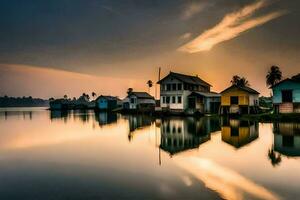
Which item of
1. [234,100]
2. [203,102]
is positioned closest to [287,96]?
[234,100]

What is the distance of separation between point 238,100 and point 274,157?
138ft

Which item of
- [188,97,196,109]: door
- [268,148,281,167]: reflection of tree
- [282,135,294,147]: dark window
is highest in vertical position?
[188,97,196,109]: door

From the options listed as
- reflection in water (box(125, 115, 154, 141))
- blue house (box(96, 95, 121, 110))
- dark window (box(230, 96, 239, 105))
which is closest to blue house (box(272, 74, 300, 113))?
dark window (box(230, 96, 239, 105))

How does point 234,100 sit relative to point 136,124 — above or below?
above

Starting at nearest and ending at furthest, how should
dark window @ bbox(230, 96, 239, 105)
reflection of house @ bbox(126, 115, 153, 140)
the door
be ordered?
reflection of house @ bbox(126, 115, 153, 140) → dark window @ bbox(230, 96, 239, 105) → the door

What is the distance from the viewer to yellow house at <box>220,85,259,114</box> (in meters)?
57.3

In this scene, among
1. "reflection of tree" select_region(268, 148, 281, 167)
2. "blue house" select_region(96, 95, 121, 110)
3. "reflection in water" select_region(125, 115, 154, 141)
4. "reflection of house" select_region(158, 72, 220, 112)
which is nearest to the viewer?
Answer: "reflection of tree" select_region(268, 148, 281, 167)

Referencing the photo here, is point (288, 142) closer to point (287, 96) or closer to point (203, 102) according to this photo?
point (287, 96)

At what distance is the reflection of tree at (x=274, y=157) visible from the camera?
624 inches

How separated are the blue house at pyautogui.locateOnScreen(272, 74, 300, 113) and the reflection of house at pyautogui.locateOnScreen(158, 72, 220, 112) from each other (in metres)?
15.6

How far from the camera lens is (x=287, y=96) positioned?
4916 cm

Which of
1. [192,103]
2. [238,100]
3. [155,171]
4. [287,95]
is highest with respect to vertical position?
[287,95]

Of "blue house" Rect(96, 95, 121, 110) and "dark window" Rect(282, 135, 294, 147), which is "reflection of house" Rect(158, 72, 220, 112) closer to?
"dark window" Rect(282, 135, 294, 147)

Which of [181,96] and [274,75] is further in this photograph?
[274,75]
